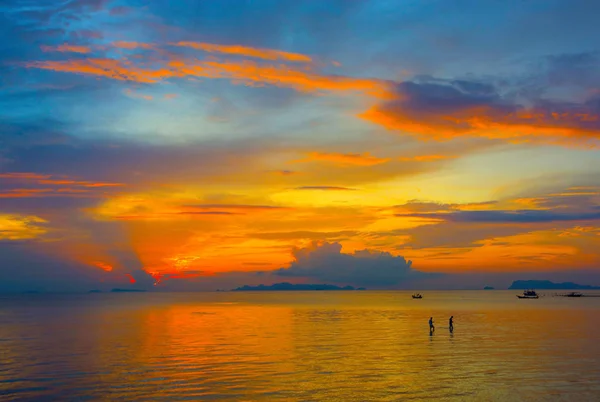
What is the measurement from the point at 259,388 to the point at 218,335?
44416 millimetres

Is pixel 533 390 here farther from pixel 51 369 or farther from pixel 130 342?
pixel 130 342

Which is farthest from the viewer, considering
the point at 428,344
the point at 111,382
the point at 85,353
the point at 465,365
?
the point at 428,344

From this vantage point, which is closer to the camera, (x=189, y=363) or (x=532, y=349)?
(x=189, y=363)

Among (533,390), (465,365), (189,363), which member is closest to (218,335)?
(189,363)

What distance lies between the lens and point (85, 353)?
2559 inches

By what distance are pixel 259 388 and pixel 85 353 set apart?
103 ft

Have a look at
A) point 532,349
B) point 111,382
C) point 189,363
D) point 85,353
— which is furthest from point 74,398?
point 532,349

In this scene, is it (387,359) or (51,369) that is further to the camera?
(387,359)

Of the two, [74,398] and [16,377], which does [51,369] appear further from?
[74,398]

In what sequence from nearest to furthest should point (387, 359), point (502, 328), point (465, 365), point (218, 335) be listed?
point (465, 365) < point (387, 359) < point (218, 335) < point (502, 328)

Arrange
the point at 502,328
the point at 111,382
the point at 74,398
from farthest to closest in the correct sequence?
the point at 502,328
the point at 111,382
the point at 74,398

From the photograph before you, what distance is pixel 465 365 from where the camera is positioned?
5303cm

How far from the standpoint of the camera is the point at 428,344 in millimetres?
70812

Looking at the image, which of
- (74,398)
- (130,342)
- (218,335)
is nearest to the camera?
(74,398)
